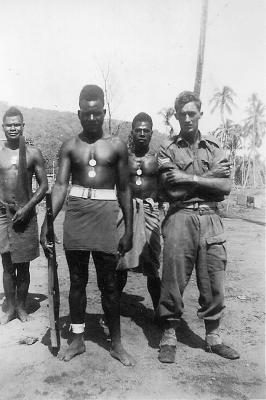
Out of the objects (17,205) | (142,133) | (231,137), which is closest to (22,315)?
(17,205)

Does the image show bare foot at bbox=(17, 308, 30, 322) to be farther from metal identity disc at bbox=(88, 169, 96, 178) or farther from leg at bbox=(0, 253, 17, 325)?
metal identity disc at bbox=(88, 169, 96, 178)

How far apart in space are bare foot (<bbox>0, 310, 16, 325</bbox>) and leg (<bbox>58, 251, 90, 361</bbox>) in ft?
3.37

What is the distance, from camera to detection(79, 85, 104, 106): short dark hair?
11.2 ft

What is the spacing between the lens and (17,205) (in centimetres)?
425

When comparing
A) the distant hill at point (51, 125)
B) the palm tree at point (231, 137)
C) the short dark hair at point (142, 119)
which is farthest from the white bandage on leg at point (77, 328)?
the distant hill at point (51, 125)

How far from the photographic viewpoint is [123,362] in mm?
3312

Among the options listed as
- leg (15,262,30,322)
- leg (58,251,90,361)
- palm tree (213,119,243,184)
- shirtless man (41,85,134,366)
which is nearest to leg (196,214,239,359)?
shirtless man (41,85,134,366)

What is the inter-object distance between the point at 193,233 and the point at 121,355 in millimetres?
1182

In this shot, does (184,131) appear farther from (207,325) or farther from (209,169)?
(207,325)

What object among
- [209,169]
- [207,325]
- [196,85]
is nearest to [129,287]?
[207,325]

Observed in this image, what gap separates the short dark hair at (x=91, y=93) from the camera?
3.41 metres

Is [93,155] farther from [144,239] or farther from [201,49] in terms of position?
[201,49]

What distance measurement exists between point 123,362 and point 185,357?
57 cm

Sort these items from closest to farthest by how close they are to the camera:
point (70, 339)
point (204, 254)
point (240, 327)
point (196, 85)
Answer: point (204, 254)
point (70, 339)
point (240, 327)
point (196, 85)
